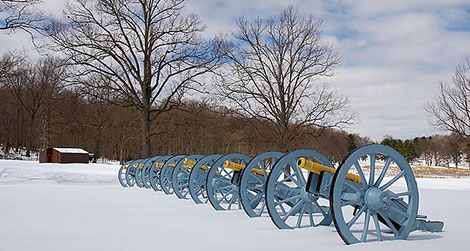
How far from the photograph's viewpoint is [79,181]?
65.0 feet

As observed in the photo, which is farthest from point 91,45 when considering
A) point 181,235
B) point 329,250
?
point 329,250

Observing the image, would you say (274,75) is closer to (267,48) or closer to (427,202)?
(267,48)

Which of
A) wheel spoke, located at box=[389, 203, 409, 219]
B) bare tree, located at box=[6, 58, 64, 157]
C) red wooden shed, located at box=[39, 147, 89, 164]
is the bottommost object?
wheel spoke, located at box=[389, 203, 409, 219]

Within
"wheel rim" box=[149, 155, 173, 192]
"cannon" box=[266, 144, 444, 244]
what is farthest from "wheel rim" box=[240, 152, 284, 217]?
"wheel rim" box=[149, 155, 173, 192]

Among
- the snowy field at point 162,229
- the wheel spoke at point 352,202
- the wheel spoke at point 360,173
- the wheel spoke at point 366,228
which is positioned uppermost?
the wheel spoke at point 360,173

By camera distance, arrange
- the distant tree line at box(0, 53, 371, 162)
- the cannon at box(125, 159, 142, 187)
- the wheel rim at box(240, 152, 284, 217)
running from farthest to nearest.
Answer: the distant tree line at box(0, 53, 371, 162), the cannon at box(125, 159, 142, 187), the wheel rim at box(240, 152, 284, 217)

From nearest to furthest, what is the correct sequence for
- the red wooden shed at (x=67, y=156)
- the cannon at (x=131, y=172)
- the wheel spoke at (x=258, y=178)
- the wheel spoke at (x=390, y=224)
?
the wheel spoke at (x=390, y=224) < the wheel spoke at (x=258, y=178) < the cannon at (x=131, y=172) < the red wooden shed at (x=67, y=156)

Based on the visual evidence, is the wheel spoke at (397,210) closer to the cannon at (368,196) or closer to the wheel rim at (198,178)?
the cannon at (368,196)

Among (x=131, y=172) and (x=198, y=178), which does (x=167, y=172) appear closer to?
(x=198, y=178)

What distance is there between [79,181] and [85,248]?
15412mm

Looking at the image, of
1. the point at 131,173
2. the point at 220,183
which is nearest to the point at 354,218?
the point at 220,183

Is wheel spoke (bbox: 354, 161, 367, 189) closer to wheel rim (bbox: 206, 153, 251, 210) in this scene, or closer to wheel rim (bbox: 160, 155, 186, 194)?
wheel rim (bbox: 206, 153, 251, 210)

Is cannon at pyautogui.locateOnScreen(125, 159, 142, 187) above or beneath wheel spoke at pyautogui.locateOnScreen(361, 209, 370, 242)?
above

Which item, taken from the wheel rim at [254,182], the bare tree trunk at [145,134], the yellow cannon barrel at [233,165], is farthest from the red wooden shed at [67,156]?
the wheel rim at [254,182]
